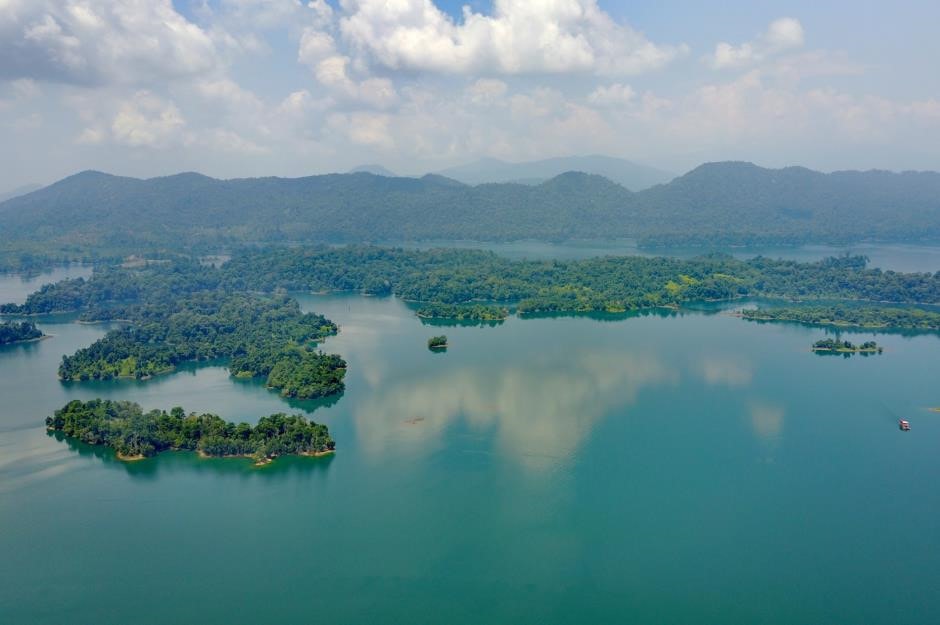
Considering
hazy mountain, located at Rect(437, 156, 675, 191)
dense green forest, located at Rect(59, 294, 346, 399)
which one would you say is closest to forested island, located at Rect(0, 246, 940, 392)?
dense green forest, located at Rect(59, 294, 346, 399)

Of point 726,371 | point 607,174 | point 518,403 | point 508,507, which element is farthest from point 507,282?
point 607,174

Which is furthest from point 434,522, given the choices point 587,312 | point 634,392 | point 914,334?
point 914,334

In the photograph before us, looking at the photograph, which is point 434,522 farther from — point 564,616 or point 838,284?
point 838,284

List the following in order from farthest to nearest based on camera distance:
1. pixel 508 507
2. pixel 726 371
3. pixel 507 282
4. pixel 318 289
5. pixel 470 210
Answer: pixel 470 210
pixel 318 289
pixel 507 282
pixel 726 371
pixel 508 507

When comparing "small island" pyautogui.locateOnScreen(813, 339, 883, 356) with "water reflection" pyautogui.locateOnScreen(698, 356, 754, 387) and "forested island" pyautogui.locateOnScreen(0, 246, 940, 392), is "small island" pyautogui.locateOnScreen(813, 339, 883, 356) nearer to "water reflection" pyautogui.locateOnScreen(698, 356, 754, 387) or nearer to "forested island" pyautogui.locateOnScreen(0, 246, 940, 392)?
"water reflection" pyautogui.locateOnScreen(698, 356, 754, 387)

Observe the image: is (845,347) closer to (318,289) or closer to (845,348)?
(845,348)
